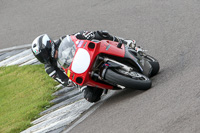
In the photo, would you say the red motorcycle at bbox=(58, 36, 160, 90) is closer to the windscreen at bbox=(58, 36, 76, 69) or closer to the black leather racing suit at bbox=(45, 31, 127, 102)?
the windscreen at bbox=(58, 36, 76, 69)

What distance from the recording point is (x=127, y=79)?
609 centimetres

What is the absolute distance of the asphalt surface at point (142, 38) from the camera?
5062 mm

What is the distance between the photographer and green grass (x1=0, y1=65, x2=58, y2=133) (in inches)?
305

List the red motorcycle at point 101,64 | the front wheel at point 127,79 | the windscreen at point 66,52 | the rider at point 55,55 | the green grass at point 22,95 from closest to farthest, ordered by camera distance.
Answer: the front wheel at point 127,79 → the red motorcycle at point 101,64 → the windscreen at point 66,52 → the rider at point 55,55 → the green grass at point 22,95

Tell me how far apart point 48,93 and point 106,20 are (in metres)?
3.50

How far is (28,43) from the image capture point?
11.4 m

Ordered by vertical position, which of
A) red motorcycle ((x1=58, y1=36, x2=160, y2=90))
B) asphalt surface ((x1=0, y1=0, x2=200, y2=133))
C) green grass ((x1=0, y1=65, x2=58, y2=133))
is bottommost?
green grass ((x1=0, y1=65, x2=58, y2=133))

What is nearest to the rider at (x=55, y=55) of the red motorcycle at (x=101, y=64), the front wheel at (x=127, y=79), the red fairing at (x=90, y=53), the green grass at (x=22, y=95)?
the red motorcycle at (x=101, y=64)

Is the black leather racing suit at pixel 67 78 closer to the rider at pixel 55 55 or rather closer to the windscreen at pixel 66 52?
the rider at pixel 55 55

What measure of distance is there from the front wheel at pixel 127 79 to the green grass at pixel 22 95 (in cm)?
219

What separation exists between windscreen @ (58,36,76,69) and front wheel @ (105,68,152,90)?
0.78 metres

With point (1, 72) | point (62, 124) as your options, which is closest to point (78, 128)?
point (62, 124)

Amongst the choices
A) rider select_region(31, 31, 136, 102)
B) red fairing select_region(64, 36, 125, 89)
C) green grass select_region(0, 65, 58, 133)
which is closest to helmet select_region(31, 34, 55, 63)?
rider select_region(31, 31, 136, 102)

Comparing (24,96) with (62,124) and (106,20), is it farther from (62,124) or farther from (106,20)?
(106,20)
